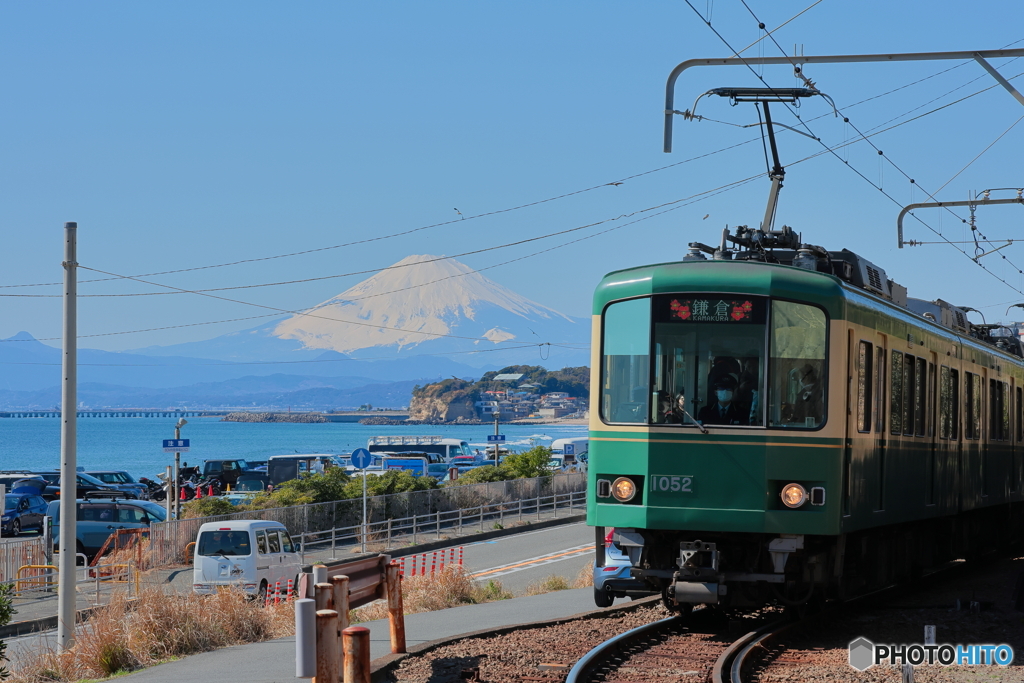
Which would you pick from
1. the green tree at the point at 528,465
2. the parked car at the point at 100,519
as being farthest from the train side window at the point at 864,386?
the green tree at the point at 528,465

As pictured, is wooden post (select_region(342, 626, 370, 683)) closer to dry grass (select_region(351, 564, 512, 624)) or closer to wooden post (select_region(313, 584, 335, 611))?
wooden post (select_region(313, 584, 335, 611))

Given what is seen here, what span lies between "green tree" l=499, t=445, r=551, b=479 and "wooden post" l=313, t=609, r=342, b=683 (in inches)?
1492

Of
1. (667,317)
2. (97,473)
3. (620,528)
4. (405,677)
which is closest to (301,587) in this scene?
(405,677)

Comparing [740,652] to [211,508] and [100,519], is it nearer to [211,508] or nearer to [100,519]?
[100,519]

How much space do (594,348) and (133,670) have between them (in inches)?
220

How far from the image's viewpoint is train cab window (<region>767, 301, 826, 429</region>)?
38.0 feet

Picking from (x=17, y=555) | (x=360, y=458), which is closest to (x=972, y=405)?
(x=360, y=458)

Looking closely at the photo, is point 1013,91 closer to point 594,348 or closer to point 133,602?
point 594,348

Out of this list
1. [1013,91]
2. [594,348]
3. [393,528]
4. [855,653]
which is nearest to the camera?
[855,653]

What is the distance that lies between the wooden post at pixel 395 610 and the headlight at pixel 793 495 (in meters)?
3.70

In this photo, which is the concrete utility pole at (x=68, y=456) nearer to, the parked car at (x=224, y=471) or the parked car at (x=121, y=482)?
the parked car at (x=121, y=482)

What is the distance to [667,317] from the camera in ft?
38.8

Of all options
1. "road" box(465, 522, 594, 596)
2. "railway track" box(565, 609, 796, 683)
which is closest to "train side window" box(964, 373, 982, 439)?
"railway track" box(565, 609, 796, 683)

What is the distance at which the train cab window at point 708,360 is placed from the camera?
11.6 meters
